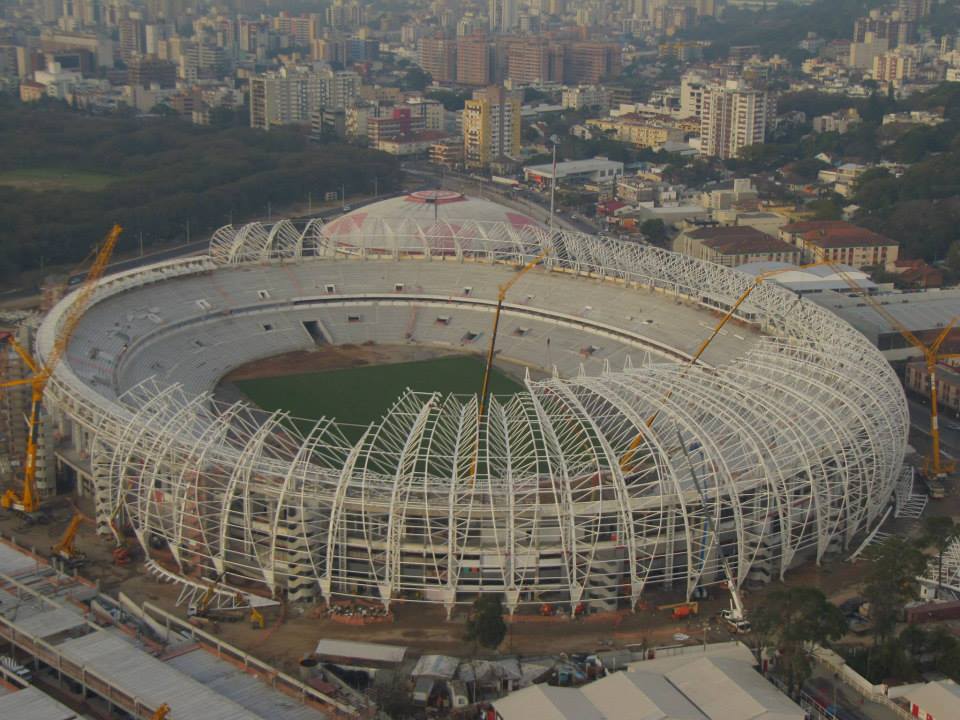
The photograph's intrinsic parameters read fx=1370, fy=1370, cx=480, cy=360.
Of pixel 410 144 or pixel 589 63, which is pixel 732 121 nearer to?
pixel 410 144

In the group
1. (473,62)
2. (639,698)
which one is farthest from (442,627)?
(473,62)

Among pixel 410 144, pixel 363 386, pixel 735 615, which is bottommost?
pixel 363 386

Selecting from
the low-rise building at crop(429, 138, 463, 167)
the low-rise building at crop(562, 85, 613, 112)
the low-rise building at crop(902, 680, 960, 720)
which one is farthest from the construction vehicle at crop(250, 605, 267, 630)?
the low-rise building at crop(562, 85, 613, 112)

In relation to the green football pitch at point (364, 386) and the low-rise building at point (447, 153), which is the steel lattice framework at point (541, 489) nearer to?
the green football pitch at point (364, 386)

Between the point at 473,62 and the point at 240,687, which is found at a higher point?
the point at 473,62

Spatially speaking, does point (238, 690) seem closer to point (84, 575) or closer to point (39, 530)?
A: point (84, 575)

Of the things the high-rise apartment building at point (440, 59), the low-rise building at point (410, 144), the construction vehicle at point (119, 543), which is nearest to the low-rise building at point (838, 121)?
the low-rise building at point (410, 144)
